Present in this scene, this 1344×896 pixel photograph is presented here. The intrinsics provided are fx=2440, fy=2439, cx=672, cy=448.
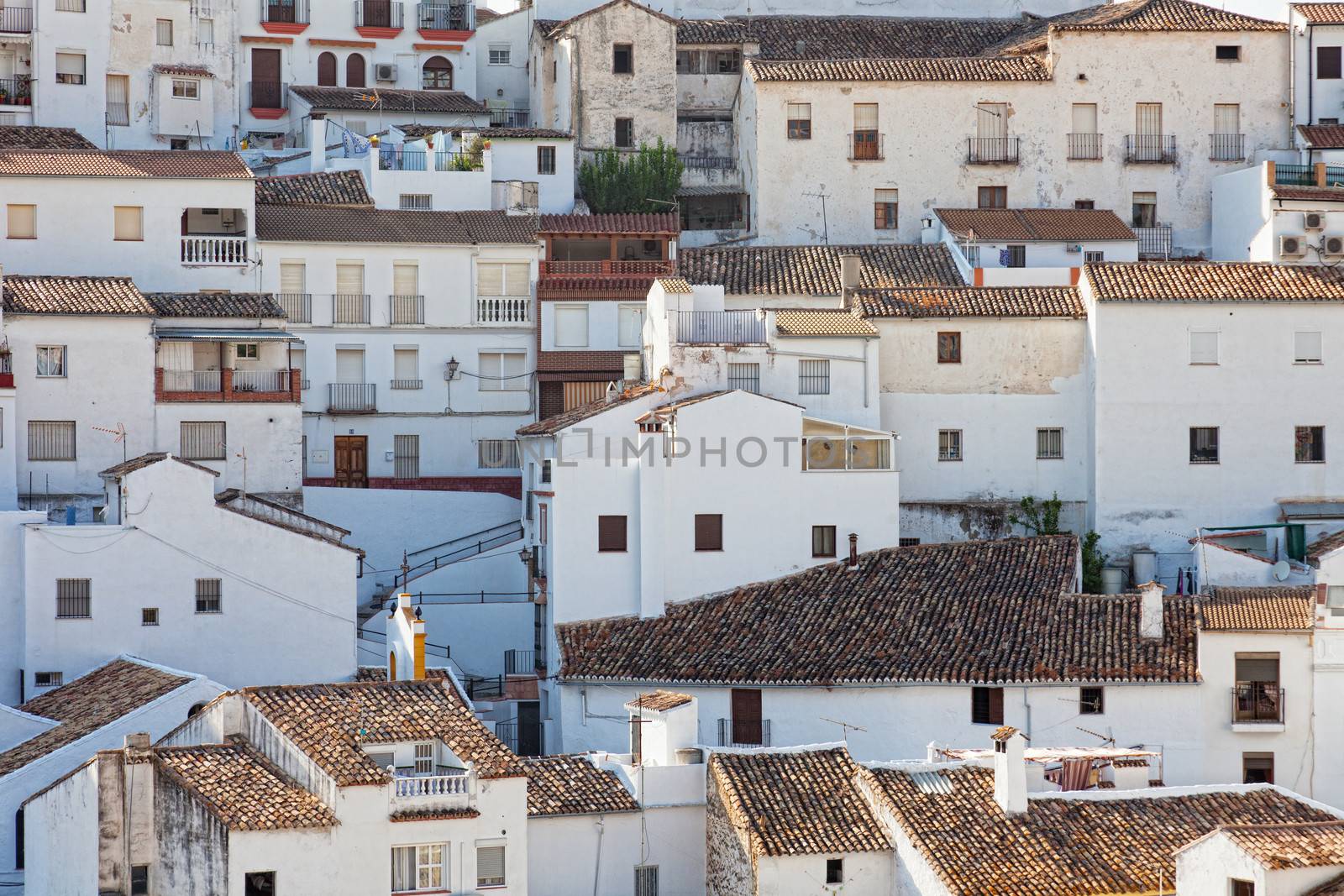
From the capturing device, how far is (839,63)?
62719 millimetres

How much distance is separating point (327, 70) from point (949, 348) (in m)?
24.7

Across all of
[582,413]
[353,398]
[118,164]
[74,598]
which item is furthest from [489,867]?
[118,164]

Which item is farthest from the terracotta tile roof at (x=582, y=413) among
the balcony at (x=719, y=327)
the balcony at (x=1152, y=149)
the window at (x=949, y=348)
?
the balcony at (x=1152, y=149)

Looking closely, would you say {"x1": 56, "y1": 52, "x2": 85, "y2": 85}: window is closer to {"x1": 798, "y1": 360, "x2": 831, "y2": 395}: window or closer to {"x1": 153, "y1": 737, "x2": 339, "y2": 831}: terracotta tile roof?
{"x1": 798, "y1": 360, "x2": 831, "y2": 395}: window

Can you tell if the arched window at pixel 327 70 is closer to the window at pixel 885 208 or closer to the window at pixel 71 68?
the window at pixel 71 68

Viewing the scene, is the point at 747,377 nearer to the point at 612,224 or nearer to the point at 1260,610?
the point at 612,224

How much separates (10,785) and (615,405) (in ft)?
48.9

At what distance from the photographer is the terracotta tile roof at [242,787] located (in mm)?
35125

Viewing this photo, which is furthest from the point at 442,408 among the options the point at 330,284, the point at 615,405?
the point at 615,405

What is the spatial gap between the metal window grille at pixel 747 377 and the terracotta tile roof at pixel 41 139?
18178 mm

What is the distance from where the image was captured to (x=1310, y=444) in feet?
172

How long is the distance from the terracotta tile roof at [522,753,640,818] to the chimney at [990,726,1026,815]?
5.83 meters

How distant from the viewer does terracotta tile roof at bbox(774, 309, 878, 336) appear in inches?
2010

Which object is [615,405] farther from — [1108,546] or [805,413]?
[1108,546]
